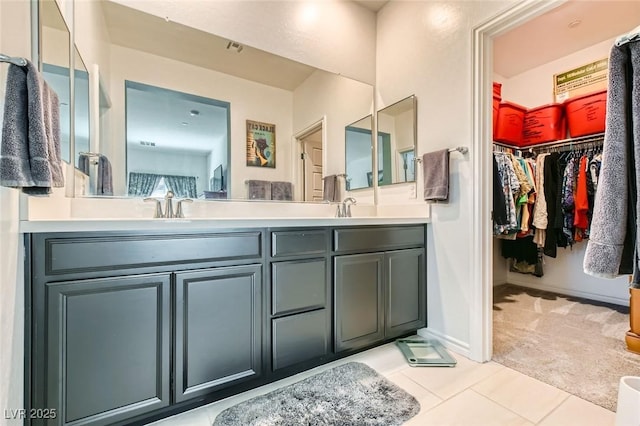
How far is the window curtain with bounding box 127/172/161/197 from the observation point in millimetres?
1692

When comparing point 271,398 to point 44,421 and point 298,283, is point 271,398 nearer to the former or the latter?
point 298,283

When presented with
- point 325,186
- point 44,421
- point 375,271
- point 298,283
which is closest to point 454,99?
point 325,186

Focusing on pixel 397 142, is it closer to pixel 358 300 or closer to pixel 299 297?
pixel 358 300

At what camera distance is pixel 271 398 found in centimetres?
144

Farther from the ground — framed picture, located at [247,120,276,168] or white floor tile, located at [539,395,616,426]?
framed picture, located at [247,120,276,168]

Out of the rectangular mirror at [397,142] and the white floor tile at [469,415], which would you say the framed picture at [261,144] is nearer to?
the rectangular mirror at [397,142]

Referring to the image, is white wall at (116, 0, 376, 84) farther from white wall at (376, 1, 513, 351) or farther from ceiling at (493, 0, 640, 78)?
ceiling at (493, 0, 640, 78)

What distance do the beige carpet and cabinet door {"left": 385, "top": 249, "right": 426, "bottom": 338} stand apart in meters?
0.55

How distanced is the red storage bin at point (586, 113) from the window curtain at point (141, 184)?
3778mm

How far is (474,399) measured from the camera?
1.45 meters

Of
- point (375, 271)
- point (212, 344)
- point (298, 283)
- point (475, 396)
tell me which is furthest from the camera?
point (375, 271)

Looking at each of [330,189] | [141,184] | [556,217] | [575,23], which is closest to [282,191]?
[330,189]

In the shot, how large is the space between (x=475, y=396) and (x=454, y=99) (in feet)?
5.86

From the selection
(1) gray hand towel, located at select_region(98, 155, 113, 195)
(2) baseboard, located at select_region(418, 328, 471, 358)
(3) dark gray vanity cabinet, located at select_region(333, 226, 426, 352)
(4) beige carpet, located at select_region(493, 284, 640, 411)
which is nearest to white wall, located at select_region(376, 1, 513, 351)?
(2) baseboard, located at select_region(418, 328, 471, 358)
